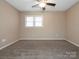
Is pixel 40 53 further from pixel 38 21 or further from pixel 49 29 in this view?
pixel 38 21

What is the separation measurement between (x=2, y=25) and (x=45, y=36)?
398 centimetres

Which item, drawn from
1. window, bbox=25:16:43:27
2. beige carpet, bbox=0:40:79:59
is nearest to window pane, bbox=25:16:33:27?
window, bbox=25:16:43:27

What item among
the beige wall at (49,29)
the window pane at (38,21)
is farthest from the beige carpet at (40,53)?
the window pane at (38,21)

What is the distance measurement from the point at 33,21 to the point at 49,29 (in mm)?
1382

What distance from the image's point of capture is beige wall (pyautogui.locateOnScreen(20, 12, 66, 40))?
26.7 ft

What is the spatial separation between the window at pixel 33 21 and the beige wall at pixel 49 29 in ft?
1.01

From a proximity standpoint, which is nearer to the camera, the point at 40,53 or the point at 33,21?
the point at 40,53

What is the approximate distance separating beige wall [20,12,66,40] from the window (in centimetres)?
31

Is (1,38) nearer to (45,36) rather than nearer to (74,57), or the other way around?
(74,57)

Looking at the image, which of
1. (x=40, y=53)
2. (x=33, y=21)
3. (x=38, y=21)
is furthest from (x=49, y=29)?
(x=40, y=53)

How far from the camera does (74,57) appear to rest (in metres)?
3.52

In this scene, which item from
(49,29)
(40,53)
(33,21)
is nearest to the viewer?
(40,53)

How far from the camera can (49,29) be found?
8.14 meters

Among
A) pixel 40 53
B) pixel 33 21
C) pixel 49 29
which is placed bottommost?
pixel 40 53
